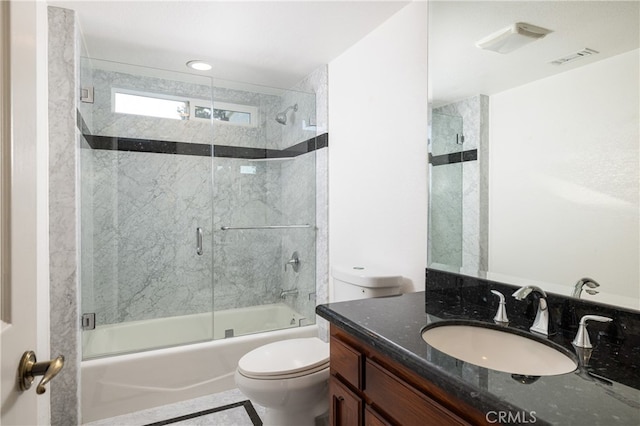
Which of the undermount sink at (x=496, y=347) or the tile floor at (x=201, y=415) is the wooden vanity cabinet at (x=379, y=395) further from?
the tile floor at (x=201, y=415)

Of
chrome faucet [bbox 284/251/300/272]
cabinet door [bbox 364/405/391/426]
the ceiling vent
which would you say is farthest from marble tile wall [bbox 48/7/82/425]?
the ceiling vent

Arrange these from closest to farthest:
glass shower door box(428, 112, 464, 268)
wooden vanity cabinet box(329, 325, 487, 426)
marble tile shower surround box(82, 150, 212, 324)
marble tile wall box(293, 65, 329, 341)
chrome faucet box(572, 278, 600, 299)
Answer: wooden vanity cabinet box(329, 325, 487, 426) → chrome faucet box(572, 278, 600, 299) → glass shower door box(428, 112, 464, 268) → marble tile shower surround box(82, 150, 212, 324) → marble tile wall box(293, 65, 329, 341)

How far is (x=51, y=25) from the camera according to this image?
196cm

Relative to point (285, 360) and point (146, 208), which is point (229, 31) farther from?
point (285, 360)

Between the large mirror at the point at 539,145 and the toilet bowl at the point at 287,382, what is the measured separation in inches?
29.7

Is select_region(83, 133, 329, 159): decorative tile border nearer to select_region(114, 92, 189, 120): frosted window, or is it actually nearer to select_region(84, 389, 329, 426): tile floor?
select_region(114, 92, 189, 120): frosted window

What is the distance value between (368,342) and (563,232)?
0.74 metres

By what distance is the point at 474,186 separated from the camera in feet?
5.03

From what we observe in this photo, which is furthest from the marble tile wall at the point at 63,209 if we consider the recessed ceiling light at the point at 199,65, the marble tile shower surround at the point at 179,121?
the recessed ceiling light at the point at 199,65

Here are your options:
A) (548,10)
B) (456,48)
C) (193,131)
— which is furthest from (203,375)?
(548,10)

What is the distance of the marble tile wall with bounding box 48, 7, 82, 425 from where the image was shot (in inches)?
77.5

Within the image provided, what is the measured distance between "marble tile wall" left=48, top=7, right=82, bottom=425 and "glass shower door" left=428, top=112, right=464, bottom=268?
75.0 inches

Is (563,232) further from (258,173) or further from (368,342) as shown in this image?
(258,173)

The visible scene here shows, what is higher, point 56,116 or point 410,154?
point 56,116
